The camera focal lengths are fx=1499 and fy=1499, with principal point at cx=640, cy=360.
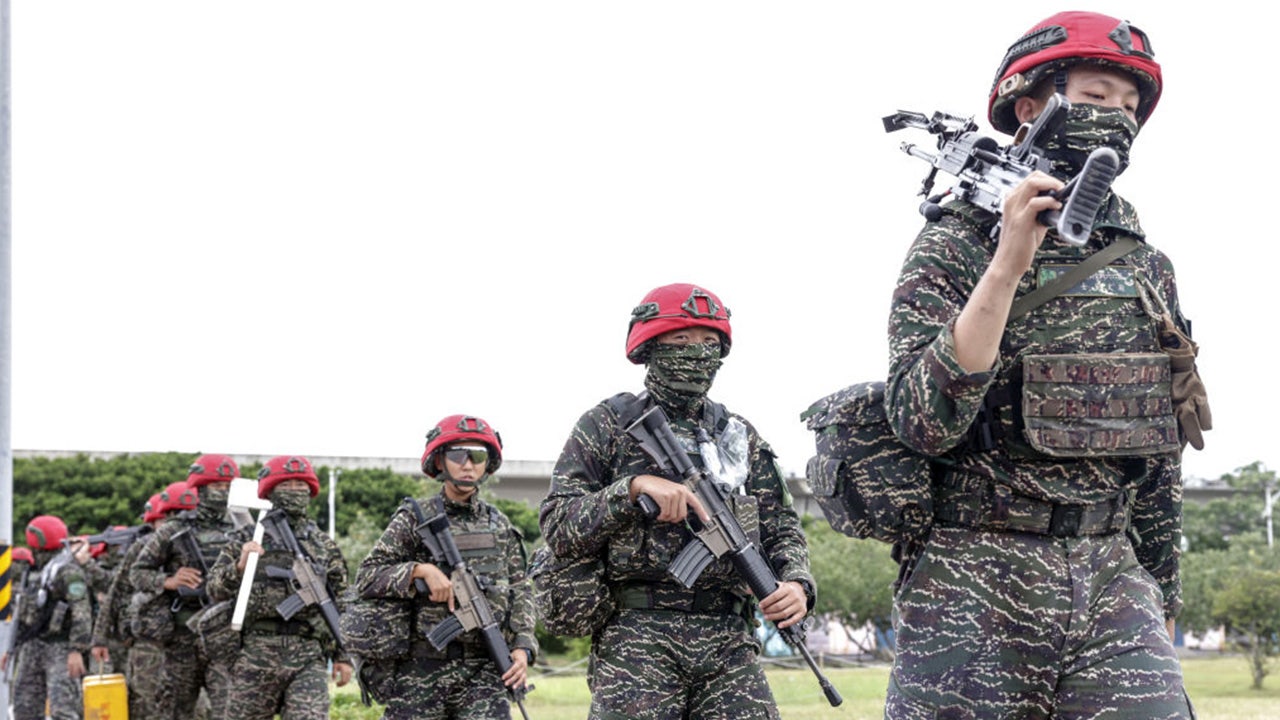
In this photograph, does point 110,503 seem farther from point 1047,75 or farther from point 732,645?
point 1047,75

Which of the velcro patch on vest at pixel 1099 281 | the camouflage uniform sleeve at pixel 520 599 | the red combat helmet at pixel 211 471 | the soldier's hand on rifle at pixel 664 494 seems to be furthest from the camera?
the red combat helmet at pixel 211 471

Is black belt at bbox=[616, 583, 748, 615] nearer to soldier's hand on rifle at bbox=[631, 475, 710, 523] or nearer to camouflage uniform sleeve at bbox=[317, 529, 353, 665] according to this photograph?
soldier's hand on rifle at bbox=[631, 475, 710, 523]

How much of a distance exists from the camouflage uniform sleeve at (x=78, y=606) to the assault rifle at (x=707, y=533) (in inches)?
510

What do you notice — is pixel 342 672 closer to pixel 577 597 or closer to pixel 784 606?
pixel 577 597

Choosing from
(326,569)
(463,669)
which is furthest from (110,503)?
(463,669)

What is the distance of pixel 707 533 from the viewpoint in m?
6.02

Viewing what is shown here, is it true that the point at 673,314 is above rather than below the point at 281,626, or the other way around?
above

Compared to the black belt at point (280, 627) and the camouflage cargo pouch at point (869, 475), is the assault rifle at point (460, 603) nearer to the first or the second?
the black belt at point (280, 627)

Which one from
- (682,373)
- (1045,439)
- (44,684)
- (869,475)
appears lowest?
(44,684)

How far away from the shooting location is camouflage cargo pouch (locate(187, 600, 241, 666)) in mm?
12062

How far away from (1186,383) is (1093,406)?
33 cm

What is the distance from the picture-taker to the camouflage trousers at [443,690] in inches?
343

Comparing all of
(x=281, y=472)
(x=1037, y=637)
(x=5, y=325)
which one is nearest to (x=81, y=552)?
(x=5, y=325)

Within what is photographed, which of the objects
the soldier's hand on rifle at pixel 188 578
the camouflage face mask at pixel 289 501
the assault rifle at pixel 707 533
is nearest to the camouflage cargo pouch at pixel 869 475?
the assault rifle at pixel 707 533
